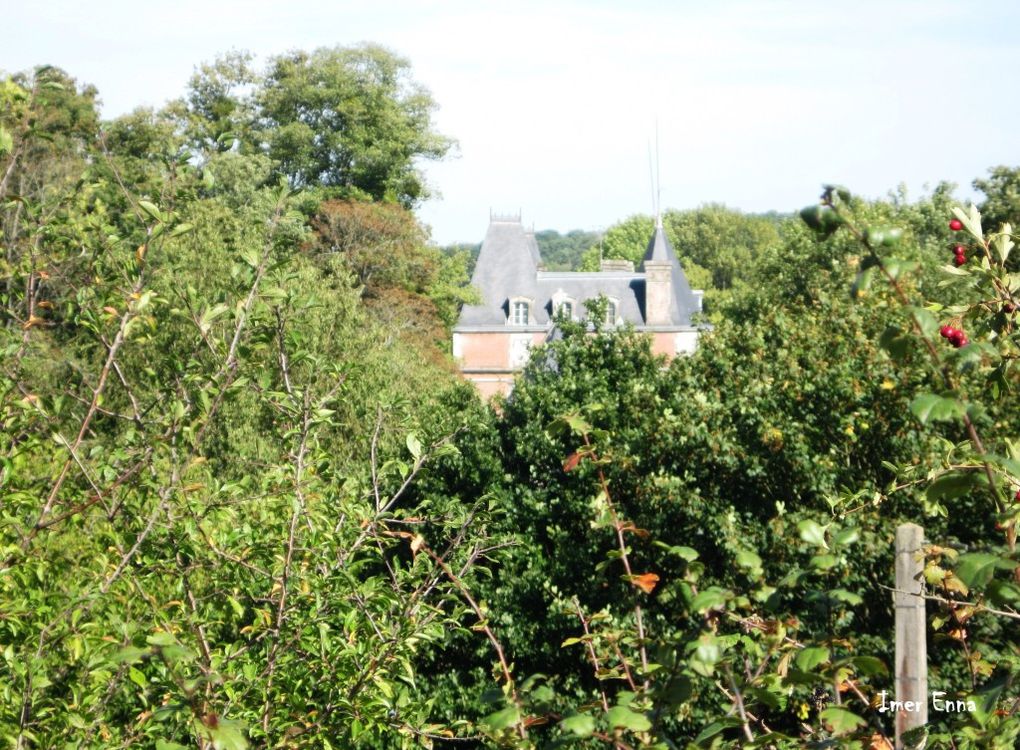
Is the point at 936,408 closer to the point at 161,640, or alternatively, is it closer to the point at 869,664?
the point at 869,664

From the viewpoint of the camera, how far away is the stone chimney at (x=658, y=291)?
180 feet

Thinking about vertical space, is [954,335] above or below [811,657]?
above

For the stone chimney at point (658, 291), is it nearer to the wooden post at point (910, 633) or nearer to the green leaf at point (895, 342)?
the wooden post at point (910, 633)

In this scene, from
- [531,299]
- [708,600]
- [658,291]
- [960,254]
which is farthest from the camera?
[531,299]

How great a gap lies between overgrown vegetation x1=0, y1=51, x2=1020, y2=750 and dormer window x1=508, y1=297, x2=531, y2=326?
20.1 metres

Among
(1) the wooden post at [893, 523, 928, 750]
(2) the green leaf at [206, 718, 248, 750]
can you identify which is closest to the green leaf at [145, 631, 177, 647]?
(2) the green leaf at [206, 718, 248, 750]

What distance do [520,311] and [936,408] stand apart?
53.3 meters

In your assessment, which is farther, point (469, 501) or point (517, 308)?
point (517, 308)

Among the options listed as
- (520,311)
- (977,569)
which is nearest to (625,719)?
(977,569)

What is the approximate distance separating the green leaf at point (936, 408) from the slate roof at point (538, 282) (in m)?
52.5

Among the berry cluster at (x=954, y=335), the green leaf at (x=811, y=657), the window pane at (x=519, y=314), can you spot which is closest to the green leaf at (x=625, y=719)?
the green leaf at (x=811, y=657)

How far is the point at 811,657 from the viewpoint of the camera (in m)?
2.22

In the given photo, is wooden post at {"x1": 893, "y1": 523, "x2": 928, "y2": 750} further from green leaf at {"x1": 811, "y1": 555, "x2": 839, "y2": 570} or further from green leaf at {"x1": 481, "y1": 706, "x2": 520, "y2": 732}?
green leaf at {"x1": 481, "y1": 706, "x2": 520, "y2": 732}

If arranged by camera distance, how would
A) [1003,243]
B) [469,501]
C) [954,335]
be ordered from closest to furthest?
[954,335] → [1003,243] → [469,501]
